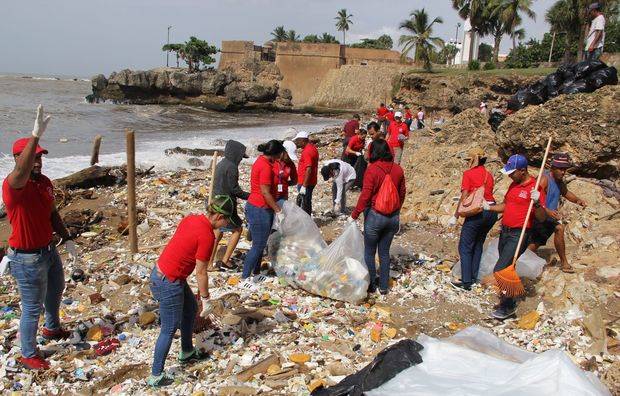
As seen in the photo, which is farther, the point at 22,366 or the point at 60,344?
the point at 60,344

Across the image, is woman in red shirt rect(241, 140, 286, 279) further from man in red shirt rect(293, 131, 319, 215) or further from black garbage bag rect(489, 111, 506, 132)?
black garbage bag rect(489, 111, 506, 132)

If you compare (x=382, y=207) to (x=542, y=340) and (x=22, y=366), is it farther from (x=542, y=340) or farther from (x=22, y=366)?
(x=22, y=366)

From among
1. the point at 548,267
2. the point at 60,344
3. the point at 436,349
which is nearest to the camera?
the point at 436,349

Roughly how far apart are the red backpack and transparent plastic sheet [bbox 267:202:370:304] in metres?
0.38

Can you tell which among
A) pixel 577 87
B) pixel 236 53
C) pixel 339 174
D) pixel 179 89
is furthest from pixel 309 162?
pixel 236 53

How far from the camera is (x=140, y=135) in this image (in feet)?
85.4

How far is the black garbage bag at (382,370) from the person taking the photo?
294 cm

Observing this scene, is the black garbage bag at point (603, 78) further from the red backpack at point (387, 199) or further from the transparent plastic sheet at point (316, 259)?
the transparent plastic sheet at point (316, 259)

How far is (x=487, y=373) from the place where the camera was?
2.96 m

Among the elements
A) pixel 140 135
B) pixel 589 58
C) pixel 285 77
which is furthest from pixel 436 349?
pixel 285 77

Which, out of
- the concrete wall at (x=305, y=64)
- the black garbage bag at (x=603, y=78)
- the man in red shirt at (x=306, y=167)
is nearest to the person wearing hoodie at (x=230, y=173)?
the man in red shirt at (x=306, y=167)

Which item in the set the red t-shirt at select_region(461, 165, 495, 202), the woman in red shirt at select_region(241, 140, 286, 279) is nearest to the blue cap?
the red t-shirt at select_region(461, 165, 495, 202)

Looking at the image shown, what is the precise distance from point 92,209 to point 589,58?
33.5ft

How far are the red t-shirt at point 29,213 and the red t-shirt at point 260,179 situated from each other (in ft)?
6.85
